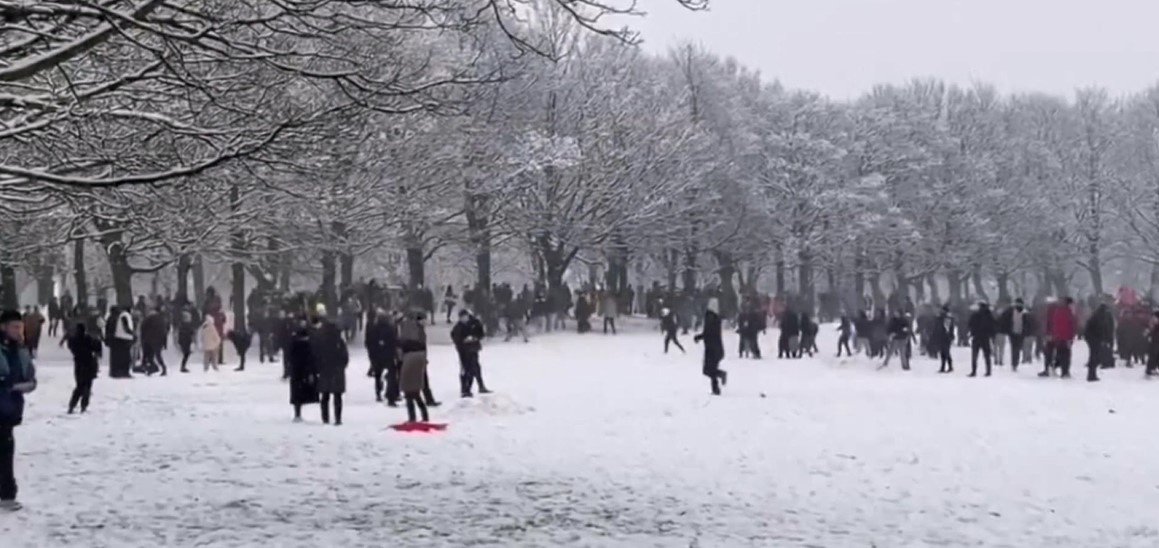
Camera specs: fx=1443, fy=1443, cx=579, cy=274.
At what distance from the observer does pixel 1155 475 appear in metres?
15.3

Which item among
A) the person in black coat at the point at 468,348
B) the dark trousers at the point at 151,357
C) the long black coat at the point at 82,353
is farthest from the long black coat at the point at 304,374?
the dark trousers at the point at 151,357

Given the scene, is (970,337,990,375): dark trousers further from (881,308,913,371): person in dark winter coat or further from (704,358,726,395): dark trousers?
(704,358,726,395): dark trousers

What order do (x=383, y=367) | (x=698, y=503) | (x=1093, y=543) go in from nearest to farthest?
(x=1093, y=543), (x=698, y=503), (x=383, y=367)

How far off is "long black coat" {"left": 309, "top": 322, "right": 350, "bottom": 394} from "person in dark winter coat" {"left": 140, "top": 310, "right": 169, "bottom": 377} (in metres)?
11.7

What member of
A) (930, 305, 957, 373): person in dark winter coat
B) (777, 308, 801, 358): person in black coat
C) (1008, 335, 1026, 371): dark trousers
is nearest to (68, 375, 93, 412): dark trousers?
(930, 305, 957, 373): person in dark winter coat

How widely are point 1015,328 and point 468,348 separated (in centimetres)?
1458

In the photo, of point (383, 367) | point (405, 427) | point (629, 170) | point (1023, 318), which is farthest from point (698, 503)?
point (629, 170)

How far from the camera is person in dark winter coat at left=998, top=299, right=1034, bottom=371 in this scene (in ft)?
107

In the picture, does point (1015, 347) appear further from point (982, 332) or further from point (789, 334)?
point (789, 334)

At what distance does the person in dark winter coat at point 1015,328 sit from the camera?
32656mm

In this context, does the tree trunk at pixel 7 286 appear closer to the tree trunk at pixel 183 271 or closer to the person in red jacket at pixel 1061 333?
the tree trunk at pixel 183 271

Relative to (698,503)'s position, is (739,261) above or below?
above

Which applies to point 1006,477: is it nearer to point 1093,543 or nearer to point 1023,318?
point 1093,543

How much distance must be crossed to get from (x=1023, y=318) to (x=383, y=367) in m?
16.8
